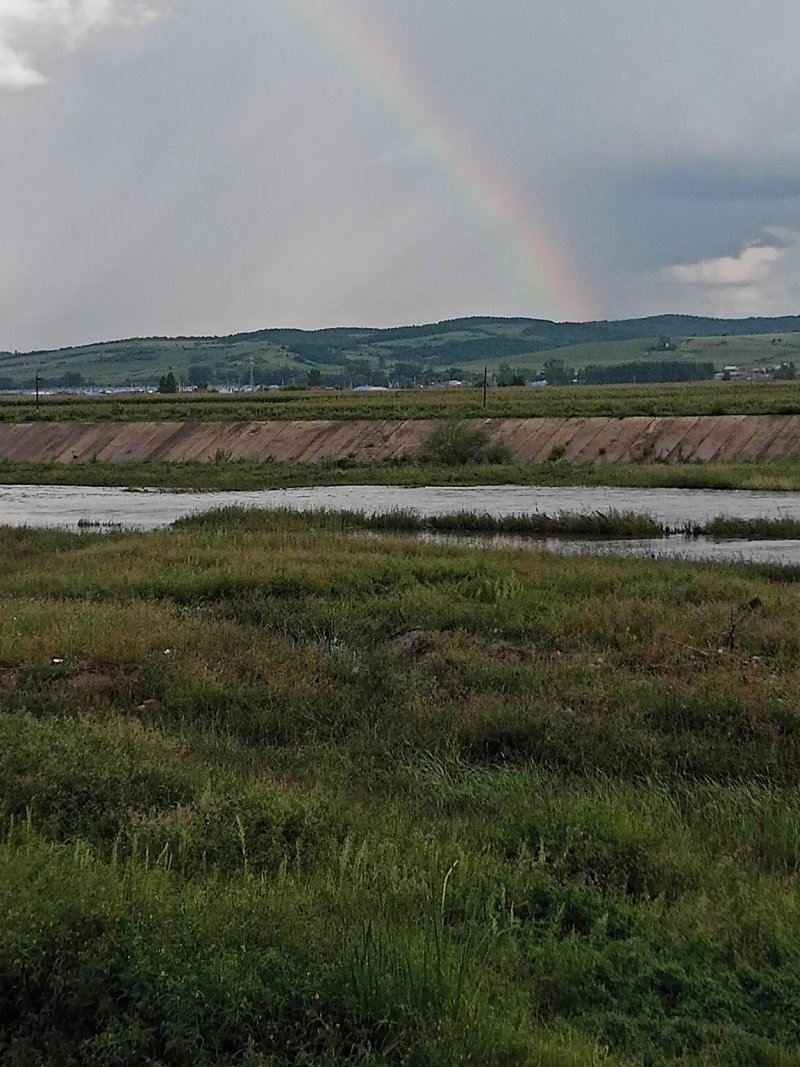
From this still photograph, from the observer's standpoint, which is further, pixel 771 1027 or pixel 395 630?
pixel 395 630

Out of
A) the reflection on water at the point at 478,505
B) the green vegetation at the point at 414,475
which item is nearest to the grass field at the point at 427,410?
the green vegetation at the point at 414,475

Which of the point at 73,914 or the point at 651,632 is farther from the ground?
the point at 73,914

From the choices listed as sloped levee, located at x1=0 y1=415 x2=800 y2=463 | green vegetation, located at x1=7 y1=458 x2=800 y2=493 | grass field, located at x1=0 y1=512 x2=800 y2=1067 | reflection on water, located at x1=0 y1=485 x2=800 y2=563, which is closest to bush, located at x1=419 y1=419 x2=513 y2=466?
sloped levee, located at x1=0 y1=415 x2=800 y2=463

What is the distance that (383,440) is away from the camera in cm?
6378

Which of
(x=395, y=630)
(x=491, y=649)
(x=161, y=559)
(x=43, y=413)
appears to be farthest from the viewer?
(x=43, y=413)

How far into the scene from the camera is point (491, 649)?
14.4 metres

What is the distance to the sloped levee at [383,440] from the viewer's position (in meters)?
55.6

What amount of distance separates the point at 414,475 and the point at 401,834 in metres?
43.8

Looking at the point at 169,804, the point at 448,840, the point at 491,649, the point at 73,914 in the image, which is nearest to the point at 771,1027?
the point at 448,840

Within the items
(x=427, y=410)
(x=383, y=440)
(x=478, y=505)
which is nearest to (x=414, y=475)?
(x=383, y=440)

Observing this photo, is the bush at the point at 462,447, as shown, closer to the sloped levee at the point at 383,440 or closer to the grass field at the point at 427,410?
the sloped levee at the point at 383,440

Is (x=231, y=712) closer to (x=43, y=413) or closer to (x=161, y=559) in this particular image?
(x=161, y=559)

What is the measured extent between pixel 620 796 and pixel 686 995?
3203 millimetres

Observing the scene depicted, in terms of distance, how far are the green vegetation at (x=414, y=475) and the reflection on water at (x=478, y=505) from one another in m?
1.87
